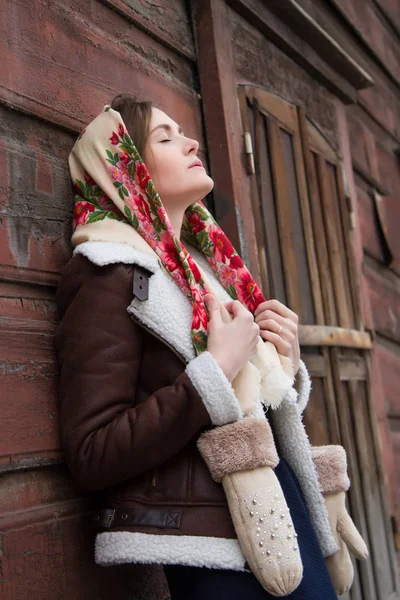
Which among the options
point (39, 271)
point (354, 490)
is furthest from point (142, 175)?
point (354, 490)

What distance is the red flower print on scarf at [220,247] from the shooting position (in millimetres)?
1789

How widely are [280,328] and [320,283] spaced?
1.01 metres

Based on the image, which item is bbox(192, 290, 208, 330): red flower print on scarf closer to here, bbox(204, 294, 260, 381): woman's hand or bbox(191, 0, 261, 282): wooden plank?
bbox(204, 294, 260, 381): woman's hand

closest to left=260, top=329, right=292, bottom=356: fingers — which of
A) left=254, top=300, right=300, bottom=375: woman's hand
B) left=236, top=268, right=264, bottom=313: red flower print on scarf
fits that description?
left=254, top=300, right=300, bottom=375: woman's hand

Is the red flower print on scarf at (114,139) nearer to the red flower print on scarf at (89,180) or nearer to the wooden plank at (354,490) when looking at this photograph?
the red flower print on scarf at (89,180)

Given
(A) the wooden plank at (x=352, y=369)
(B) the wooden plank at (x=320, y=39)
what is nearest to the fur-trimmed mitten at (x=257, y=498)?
(A) the wooden plank at (x=352, y=369)

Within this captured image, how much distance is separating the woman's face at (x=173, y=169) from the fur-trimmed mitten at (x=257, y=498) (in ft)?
1.79

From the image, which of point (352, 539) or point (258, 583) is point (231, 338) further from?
point (352, 539)

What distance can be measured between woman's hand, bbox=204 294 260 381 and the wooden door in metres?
0.78

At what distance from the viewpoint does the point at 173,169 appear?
1599 mm

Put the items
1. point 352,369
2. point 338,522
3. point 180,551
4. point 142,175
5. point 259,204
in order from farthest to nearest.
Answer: point 352,369 < point 259,204 < point 338,522 < point 142,175 < point 180,551

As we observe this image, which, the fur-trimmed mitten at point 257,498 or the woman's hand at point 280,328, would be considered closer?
the fur-trimmed mitten at point 257,498

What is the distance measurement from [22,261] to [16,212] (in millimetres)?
103

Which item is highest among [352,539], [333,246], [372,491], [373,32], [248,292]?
[373,32]
